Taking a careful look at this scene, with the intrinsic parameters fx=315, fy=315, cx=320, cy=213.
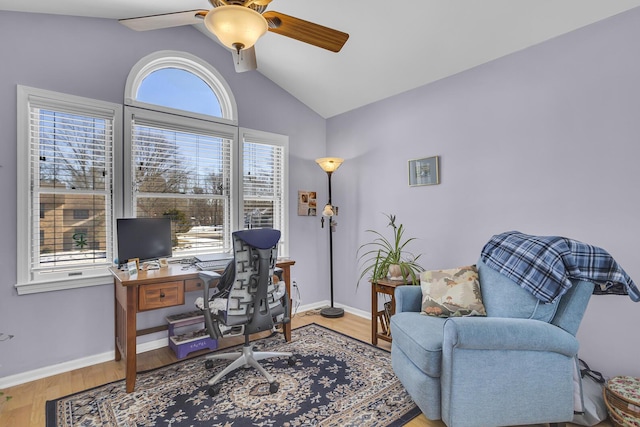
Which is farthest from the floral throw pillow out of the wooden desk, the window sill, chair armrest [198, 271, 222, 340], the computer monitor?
the window sill

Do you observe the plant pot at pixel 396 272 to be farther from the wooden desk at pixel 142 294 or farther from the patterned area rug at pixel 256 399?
the wooden desk at pixel 142 294

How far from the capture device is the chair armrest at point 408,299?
7.60 ft

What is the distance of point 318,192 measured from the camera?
13.6 ft

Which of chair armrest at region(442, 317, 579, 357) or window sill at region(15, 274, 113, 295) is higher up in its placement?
window sill at region(15, 274, 113, 295)

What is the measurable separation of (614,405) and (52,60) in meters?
4.39

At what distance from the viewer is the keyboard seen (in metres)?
2.58

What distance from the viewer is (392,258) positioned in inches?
123

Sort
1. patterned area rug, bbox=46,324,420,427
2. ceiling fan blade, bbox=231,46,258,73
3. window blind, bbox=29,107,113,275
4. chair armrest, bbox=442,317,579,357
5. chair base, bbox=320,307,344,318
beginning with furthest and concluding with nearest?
chair base, bbox=320,307,344,318
window blind, bbox=29,107,113,275
ceiling fan blade, bbox=231,46,258,73
patterned area rug, bbox=46,324,420,427
chair armrest, bbox=442,317,579,357

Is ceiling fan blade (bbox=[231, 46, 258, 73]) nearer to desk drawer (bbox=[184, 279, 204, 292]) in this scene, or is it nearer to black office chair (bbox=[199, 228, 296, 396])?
black office chair (bbox=[199, 228, 296, 396])

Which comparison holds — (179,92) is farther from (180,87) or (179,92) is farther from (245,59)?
(245,59)

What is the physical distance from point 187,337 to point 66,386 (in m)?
0.84

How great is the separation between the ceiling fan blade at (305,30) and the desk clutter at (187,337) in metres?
2.34

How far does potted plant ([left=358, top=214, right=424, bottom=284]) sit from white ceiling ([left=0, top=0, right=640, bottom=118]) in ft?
5.11

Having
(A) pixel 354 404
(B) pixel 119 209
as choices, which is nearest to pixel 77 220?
(B) pixel 119 209
